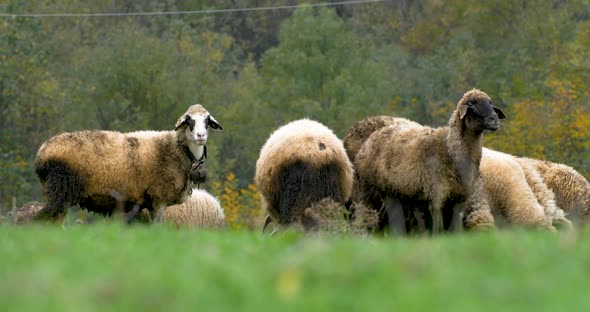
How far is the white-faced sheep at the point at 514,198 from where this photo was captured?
16391 millimetres

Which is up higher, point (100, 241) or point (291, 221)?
point (100, 241)

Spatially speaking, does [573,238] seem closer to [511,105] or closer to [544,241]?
[544,241]

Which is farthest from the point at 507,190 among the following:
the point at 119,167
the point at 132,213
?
the point at 119,167

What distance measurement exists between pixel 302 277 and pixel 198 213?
1404 cm

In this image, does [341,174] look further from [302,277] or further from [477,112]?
[302,277]

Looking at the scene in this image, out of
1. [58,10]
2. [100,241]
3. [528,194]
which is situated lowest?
[58,10]

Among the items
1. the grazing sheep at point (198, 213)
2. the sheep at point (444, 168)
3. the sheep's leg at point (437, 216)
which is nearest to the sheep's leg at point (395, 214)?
the sheep at point (444, 168)

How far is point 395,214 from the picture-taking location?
1548 centimetres

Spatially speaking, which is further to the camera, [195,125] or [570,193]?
[570,193]

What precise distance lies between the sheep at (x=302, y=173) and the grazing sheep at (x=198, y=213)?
4257mm

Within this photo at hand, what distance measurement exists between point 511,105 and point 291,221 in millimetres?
41898

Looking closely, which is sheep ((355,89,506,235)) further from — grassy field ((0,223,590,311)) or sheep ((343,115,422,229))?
grassy field ((0,223,590,311))

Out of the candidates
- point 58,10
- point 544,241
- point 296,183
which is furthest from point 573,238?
point 58,10

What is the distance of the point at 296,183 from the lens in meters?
14.3
